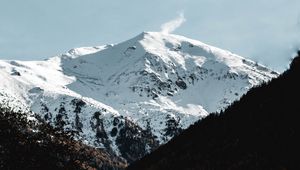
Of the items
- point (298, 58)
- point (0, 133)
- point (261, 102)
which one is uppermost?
point (0, 133)

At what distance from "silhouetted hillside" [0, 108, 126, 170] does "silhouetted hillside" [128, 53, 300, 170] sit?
16.5m

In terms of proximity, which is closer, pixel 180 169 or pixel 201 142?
pixel 180 169

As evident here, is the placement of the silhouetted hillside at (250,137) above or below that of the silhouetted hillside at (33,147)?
below

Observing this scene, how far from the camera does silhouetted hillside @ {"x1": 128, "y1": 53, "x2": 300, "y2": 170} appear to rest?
206ft

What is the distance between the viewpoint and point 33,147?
193ft

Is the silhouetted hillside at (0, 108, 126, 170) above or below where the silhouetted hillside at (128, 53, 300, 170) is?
above

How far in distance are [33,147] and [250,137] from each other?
2944 cm

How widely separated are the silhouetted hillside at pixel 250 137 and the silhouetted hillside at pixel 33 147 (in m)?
16.5

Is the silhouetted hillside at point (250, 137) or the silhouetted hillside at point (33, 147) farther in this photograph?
the silhouetted hillside at point (250, 137)

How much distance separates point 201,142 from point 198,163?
1694 cm

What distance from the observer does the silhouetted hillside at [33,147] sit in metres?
57.8

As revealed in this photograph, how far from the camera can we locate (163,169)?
327 ft

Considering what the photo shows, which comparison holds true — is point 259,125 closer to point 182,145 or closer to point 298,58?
point 298,58

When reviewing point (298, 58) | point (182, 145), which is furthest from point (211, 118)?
point (298, 58)
